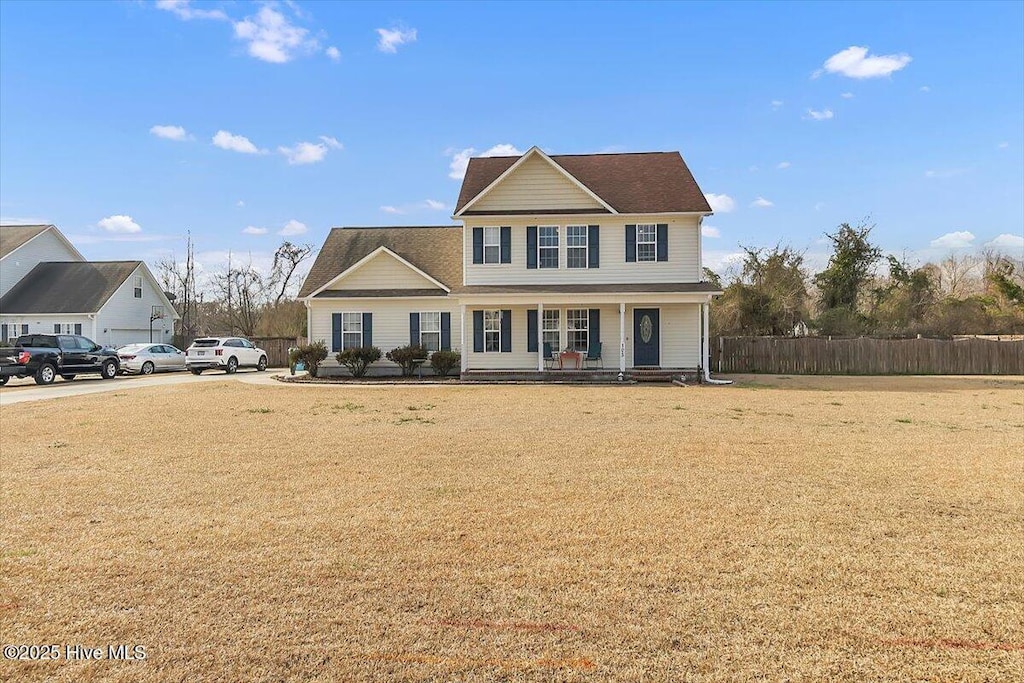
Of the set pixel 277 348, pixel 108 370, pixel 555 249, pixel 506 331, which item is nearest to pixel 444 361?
pixel 506 331

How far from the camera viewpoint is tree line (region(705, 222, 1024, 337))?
34.8 meters

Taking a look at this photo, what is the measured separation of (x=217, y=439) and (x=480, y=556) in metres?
7.21

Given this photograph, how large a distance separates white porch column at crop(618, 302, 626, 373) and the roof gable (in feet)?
13.3

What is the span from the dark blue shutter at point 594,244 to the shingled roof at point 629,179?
1100 millimetres

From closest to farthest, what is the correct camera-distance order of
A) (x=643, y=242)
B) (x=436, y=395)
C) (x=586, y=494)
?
(x=586, y=494) → (x=436, y=395) → (x=643, y=242)

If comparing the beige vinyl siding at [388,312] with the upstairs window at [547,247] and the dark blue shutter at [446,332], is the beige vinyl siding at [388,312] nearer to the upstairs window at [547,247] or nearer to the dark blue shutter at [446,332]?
the dark blue shutter at [446,332]

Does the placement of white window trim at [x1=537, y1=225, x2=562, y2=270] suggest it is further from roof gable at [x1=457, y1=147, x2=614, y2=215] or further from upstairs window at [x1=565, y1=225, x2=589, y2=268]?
roof gable at [x1=457, y1=147, x2=614, y2=215]

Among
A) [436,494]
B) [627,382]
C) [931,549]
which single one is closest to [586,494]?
[436,494]

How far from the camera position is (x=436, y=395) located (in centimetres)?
1894

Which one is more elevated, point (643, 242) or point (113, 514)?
point (643, 242)

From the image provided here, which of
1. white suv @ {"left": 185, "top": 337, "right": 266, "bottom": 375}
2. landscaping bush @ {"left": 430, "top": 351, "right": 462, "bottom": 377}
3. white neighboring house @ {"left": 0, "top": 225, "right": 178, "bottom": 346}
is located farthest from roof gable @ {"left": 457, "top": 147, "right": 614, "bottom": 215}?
white neighboring house @ {"left": 0, "top": 225, "right": 178, "bottom": 346}

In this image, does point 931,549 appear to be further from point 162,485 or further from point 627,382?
point 627,382

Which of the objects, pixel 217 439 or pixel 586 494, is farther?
pixel 217 439

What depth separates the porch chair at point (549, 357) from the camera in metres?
24.4
